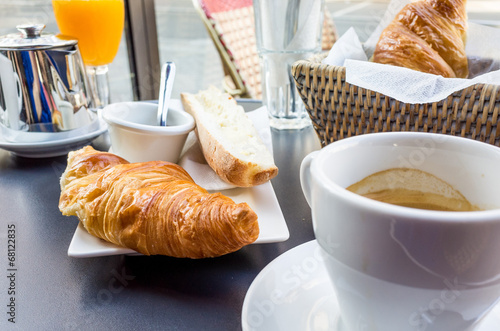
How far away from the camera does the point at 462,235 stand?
267mm

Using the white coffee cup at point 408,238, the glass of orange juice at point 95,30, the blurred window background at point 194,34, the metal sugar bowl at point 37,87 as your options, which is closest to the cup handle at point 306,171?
the white coffee cup at point 408,238

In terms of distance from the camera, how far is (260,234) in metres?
0.47

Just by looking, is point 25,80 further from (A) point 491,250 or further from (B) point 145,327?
(A) point 491,250

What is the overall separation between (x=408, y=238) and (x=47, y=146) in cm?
63

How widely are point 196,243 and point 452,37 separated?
609 mm

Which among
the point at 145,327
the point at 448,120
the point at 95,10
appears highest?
the point at 95,10

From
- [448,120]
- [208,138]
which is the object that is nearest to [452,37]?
[448,120]

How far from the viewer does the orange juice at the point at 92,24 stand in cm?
100

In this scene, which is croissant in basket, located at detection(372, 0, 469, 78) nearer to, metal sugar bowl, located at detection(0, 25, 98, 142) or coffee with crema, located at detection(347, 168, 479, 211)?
coffee with crema, located at detection(347, 168, 479, 211)

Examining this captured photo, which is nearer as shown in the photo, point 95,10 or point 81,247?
point 81,247

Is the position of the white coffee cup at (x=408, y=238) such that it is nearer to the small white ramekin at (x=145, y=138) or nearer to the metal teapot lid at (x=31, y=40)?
the small white ramekin at (x=145, y=138)

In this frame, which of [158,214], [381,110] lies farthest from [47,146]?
[381,110]

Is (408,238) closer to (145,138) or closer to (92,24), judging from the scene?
(145,138)

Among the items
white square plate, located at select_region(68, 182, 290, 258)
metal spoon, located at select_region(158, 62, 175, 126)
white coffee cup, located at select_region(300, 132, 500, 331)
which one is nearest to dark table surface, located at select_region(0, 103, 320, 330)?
white square plate, located at select_region(68, 182, 290, 258)
